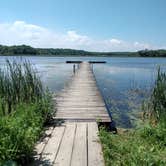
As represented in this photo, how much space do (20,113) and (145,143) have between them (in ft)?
6.56

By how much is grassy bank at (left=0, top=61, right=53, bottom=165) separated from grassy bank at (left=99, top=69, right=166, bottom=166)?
98cm

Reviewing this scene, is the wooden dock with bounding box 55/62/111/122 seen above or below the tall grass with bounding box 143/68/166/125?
below

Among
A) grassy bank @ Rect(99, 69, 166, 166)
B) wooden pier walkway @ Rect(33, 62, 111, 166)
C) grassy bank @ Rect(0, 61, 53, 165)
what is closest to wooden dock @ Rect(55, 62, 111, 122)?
wooden pier walkway @ Rect(33, 62, 111, 166)

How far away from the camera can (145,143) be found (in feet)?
13.0

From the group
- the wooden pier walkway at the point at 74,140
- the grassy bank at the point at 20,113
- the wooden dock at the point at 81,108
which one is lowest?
the wooden dock at the point at 81,108

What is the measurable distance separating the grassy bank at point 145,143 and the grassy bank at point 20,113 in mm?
981

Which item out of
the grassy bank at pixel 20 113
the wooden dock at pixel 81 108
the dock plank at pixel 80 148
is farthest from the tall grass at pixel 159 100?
the grassy bank at pixel 20 113

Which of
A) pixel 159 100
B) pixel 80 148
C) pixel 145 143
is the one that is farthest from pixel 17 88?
pixel 159 100

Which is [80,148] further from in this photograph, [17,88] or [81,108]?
[81,108]

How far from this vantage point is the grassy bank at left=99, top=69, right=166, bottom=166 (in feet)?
9.72

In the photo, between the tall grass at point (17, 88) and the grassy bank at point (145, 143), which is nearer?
the grassy bank at point (145, 143)

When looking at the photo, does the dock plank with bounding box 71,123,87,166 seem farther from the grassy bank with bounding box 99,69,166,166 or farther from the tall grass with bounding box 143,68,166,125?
the tall grass with bounding box 143,68,166,125

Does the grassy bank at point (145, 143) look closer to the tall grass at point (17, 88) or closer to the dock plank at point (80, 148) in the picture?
the dock plank at point (80, 148)

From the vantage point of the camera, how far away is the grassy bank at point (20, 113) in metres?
2.77
